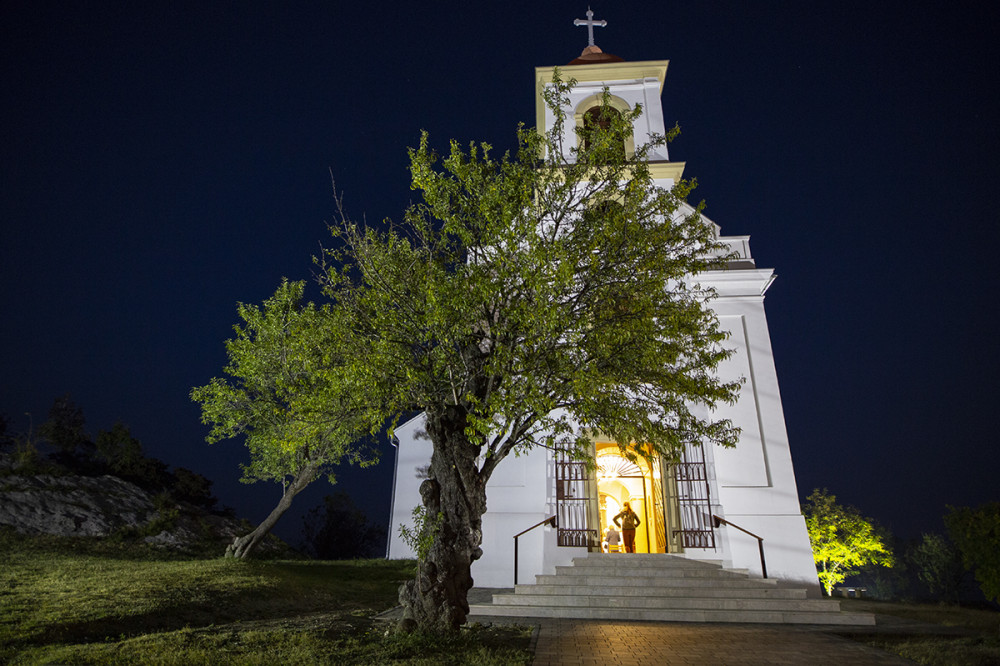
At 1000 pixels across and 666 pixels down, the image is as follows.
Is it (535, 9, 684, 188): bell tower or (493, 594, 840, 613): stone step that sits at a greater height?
(535, 9, 684, 188): bell tower

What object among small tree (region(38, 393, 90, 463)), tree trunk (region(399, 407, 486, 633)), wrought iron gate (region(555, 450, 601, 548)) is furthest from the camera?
small tree (region(38, 393, 90, 463))

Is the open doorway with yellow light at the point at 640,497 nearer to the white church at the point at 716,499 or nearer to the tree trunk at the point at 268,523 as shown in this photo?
the white church at the point at 716,499

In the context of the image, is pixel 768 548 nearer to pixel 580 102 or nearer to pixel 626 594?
pixel 626 594

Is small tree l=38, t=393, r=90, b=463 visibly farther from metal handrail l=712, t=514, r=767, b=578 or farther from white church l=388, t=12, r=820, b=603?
metal handrail l=712, t=514, r=767, b=578

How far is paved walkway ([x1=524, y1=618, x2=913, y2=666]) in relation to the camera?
619cm

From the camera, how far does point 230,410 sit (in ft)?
48.2

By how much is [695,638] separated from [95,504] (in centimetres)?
1764

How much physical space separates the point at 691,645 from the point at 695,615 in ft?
8.92

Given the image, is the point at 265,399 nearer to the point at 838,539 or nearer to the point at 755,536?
the point at 755,536

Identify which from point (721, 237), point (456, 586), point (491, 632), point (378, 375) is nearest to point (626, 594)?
point (491, 632)

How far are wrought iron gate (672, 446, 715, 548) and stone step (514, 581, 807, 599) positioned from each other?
2.02m

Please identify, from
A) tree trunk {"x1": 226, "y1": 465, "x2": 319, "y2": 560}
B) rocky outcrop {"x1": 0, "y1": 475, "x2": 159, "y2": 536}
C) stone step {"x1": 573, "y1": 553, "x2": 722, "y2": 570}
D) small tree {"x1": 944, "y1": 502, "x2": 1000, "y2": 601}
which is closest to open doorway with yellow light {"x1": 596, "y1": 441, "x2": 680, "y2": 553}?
stone step {"x1": 573, "y1": 553, "x2": 722, "y2": 570}

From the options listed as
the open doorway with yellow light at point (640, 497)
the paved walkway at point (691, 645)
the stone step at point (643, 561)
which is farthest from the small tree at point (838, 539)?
the paved walkway at point (691, 645)

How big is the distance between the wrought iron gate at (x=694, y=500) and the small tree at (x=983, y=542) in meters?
5.04
